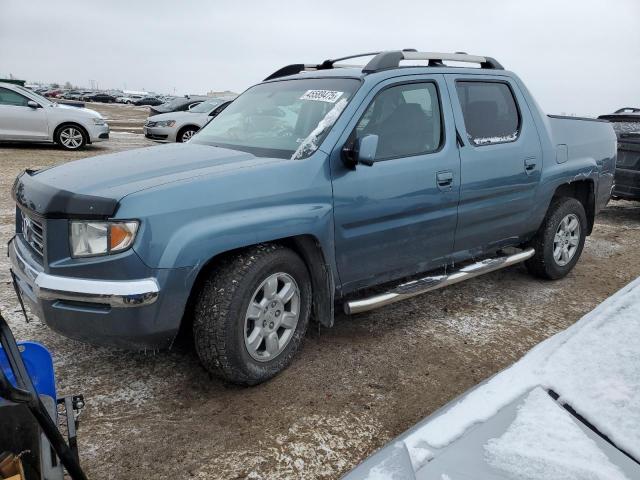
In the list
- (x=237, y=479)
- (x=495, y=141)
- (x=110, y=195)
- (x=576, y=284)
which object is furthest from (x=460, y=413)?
(x=576, y=284)

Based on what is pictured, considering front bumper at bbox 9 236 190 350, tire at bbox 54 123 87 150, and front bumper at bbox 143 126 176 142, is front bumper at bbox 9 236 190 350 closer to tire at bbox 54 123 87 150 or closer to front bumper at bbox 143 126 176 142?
tire at bbox 54 123 87 150

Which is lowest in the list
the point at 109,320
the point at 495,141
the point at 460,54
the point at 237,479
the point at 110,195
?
the point at 237,479

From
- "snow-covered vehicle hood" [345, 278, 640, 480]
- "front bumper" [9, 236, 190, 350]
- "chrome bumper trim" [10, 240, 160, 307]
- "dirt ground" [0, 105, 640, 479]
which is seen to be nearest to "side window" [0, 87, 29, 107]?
"dirt ground" [0, 105, 640, 479]

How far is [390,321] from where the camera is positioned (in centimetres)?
394

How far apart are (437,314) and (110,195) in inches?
101

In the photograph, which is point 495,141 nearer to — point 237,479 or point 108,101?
point 237,479

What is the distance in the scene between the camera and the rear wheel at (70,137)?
12703 millimetres

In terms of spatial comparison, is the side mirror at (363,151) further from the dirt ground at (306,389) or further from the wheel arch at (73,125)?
the wheel arch at (73,125)

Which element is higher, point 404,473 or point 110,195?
point 110,195

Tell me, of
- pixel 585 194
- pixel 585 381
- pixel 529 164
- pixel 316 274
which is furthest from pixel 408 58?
pixel 585 381

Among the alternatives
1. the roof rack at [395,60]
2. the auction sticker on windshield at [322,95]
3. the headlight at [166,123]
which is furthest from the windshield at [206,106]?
the auction sticker on windshield at [322,95]

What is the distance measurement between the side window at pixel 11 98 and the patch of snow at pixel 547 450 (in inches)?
533

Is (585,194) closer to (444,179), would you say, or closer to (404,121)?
(444,179)

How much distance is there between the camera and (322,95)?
3473 mm
